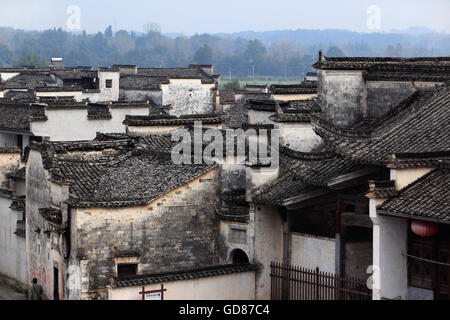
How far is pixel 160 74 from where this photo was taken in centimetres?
7919

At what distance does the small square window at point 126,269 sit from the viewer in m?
29.5

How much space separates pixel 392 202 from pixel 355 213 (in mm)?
3028

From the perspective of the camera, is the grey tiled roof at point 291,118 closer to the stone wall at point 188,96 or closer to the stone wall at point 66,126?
the stone wall at point 66,126

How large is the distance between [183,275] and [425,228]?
7.20m

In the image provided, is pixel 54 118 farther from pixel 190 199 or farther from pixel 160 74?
pixel 160 74

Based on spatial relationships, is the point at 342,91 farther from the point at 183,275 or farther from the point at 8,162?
the point at 8,162

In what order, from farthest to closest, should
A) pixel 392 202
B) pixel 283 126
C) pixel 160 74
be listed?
pixel 160 74 → pixel 283 126 → pixel 392 202

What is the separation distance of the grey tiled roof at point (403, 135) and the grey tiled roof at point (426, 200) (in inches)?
43.3

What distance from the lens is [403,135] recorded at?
2675 centimetres

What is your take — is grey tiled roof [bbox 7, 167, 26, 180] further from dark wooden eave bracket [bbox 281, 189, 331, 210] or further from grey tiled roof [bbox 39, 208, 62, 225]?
dark wooden eave bracket [bbox 281, 189, 331, 210]

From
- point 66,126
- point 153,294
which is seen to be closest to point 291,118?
point 153,294

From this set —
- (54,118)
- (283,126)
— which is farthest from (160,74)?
(283,126)

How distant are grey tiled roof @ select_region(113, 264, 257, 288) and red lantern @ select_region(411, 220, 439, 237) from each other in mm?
6514
